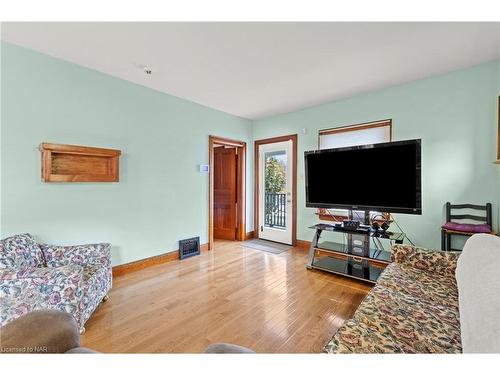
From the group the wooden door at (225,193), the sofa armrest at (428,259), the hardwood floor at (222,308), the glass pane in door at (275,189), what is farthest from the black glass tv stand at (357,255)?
the wooden door at (225,193)

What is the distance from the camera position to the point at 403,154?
2.41m

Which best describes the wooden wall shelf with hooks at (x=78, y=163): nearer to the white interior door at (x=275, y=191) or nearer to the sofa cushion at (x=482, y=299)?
the white interior door at (x=275, y=191)

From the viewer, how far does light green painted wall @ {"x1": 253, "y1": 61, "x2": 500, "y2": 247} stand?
2.45 metres

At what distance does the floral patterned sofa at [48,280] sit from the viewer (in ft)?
4.98

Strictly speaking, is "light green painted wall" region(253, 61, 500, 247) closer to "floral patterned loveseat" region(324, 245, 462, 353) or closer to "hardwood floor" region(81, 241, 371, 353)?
"floral patterned loveseat" region(324, 245, 462, 353)

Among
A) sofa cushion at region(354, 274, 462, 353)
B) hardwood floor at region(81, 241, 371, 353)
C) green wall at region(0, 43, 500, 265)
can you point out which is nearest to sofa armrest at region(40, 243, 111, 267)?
green wall at region(0, 43, 500, 265)

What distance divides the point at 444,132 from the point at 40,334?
3799mm

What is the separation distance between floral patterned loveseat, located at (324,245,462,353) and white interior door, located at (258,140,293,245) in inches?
93.7

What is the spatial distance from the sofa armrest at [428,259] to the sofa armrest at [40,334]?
235 cm

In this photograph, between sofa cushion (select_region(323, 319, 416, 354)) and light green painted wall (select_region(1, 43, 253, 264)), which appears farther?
light green painted wall (select_region(1, 43, 253, 264))

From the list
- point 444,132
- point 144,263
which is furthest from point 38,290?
point 444,132

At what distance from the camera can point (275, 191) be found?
4523 millimetres

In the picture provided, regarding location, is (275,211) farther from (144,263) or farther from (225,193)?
(144,263)
